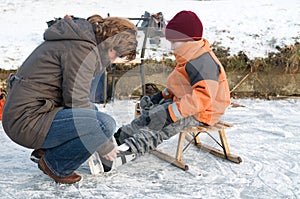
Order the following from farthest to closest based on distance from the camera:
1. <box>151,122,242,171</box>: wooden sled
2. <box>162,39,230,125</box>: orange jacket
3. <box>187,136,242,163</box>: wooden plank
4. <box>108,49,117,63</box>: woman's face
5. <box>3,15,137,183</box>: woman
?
<box>187,136,242,163</box>: wooden plank → <box>151,122,242,171</box>: wooden sled → <box>162,39,230,125</box>: orange jacket → <box>108,49,117,63</box>: woman's face → <box>3,15,137,183</box>: woman

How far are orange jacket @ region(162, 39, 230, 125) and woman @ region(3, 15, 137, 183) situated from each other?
0.49 m

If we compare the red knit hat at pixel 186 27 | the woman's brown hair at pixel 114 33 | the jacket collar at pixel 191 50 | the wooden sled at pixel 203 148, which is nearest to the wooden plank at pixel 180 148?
the wooden sled at pixel 203 148

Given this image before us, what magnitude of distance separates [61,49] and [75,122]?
41 cm

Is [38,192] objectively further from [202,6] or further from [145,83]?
[202,6]

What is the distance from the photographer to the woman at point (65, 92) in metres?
2.22

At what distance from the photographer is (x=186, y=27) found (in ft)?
9.30

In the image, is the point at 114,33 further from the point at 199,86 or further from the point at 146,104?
the point at 146,104

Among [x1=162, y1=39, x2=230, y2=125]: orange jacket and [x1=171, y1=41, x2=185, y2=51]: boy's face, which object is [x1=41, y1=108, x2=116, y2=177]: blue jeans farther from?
[x1=171, y1=41, x2=185, y2=51]: boy's face

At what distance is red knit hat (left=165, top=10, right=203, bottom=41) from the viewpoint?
9.27 ft

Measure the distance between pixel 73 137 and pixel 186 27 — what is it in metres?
1.10

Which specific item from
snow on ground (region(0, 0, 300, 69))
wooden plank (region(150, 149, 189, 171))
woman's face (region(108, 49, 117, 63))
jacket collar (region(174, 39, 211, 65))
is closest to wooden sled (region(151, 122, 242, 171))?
wooden plank (region(150, 149, 189, 171))

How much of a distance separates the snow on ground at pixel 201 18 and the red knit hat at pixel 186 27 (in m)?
1.71

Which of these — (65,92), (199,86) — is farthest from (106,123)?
(199,86)

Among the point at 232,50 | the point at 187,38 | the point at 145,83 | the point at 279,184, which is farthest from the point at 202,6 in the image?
the point at 279,184
